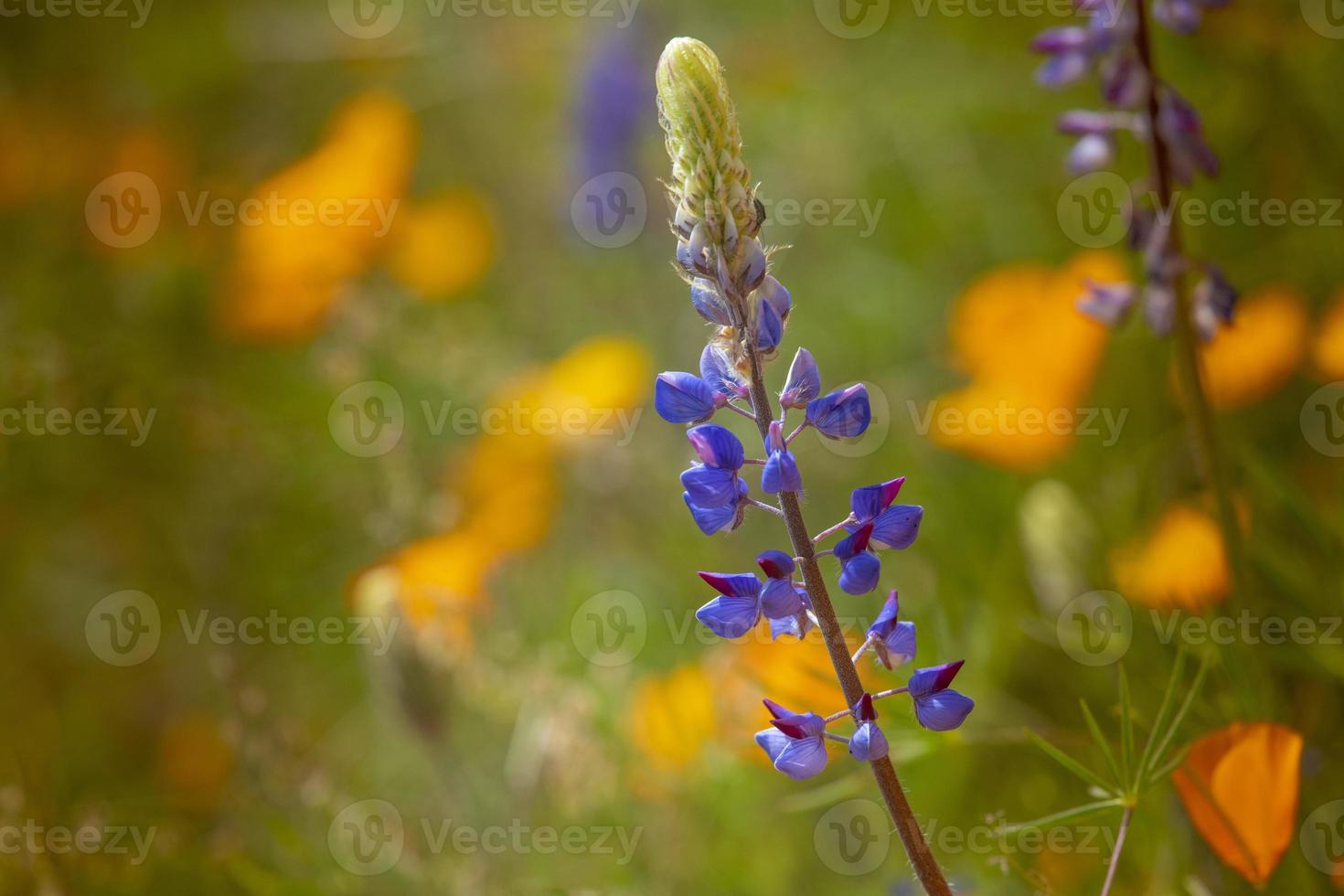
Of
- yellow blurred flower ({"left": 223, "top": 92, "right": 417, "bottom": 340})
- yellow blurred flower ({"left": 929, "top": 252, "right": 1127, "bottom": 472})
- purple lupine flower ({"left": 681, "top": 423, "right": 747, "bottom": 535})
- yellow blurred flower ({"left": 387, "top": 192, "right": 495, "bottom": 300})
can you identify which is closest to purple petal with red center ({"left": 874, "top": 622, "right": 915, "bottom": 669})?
purple lupine flower ({"left": 681, "top": 423, "right": 747, "bottom": 535})

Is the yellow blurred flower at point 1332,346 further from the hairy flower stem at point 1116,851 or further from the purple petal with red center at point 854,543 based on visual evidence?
the purple petal with red center at point 854,543

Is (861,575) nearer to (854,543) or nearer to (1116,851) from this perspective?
(854,543)

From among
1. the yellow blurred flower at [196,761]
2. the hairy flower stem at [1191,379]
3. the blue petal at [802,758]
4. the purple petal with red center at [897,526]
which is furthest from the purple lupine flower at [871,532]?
the yellow blurred flower at [196,761]

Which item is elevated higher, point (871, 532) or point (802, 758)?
point (871, 532)

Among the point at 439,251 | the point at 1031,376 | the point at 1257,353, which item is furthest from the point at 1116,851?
the point at 439,251

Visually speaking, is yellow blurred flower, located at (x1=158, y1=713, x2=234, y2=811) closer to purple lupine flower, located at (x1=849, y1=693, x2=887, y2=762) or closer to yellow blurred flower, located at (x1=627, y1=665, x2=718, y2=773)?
yellow blurred flower, located at (x1=627, y1=665, x2=718, y2=773)
